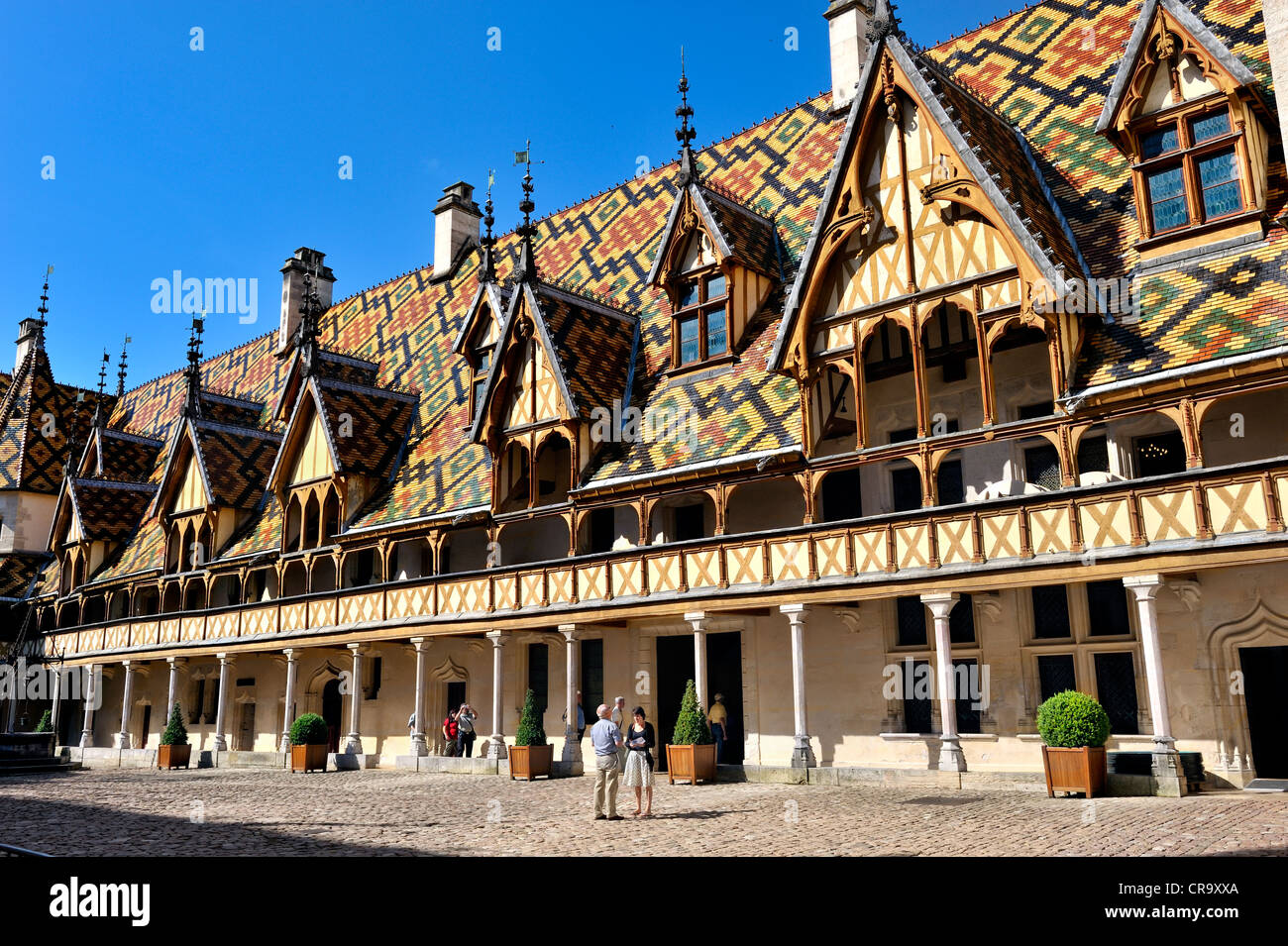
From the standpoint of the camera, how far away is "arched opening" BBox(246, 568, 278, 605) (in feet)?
107

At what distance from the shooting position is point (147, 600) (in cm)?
4044

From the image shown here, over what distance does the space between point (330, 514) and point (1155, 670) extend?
73.6ft

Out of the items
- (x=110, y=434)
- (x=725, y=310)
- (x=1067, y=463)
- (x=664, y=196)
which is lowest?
(x=1067, y=463)

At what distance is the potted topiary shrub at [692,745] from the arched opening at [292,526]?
16.9m

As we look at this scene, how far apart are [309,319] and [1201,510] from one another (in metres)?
25.4

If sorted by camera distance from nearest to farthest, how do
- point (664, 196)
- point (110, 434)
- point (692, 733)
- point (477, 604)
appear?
1. point (692, 733)
2. point (477, 604)
3. point (664, 196)
4. point (110, 434)

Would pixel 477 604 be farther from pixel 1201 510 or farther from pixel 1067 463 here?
pixel 1201 510

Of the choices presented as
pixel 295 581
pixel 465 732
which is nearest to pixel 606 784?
pixel 465 732

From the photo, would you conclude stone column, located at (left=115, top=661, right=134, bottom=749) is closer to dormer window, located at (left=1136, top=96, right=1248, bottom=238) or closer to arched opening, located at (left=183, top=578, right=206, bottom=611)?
arched opening, located at (left=183, top=578, right=206, bottom=611)

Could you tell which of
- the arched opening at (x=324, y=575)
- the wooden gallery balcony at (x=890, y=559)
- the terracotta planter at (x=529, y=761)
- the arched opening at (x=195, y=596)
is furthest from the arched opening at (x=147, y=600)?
the terracotta planter at (x=529, y=761)

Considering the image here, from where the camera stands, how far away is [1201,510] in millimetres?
14336

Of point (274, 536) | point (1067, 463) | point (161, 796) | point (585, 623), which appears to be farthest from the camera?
point (274, 536)

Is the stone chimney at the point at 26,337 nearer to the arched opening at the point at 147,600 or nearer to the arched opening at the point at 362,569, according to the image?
the arched opening at the point at 147,600

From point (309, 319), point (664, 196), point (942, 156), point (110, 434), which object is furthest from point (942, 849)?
point (110, 434)
